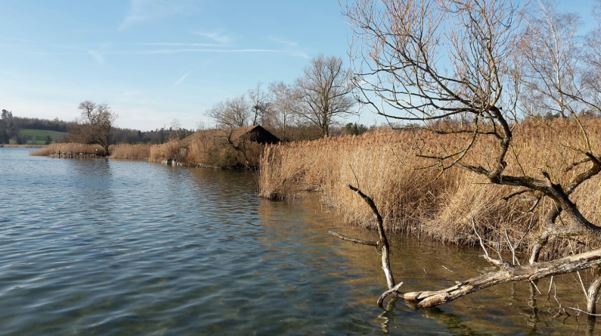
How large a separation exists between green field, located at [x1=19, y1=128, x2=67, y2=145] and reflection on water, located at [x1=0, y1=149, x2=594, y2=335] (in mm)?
96316

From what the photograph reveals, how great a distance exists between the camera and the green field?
9769cm

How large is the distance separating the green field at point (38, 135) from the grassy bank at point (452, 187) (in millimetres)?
97462

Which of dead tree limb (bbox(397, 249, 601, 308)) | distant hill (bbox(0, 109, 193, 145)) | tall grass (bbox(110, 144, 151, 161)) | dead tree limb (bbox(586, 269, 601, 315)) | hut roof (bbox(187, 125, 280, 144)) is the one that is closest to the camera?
dead tree limb (bbox(397, 249, 601, 308))

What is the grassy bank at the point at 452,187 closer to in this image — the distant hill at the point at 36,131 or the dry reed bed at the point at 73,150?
the dry reed bed at the point at 73,150

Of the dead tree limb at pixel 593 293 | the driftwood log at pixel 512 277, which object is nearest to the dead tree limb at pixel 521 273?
the driftwood log at pixel 512 277

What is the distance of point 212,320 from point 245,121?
51.1 meters

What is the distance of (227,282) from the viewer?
6387mm

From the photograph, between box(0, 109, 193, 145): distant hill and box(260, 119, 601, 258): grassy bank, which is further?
box(0, 109, 193, 145): distant hill

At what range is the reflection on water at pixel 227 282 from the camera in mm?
4938

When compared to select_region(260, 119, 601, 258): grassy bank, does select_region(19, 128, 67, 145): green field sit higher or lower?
higher

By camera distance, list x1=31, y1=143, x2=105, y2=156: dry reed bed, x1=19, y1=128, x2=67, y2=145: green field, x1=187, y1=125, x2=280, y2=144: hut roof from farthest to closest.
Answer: x1=19, y1=128, x2=67, y2=145: green field → x1=31, y1=143, x2=105, y2=156: dry reed bed → x1=187, y1=125, x2=280, y2=144: hut roof

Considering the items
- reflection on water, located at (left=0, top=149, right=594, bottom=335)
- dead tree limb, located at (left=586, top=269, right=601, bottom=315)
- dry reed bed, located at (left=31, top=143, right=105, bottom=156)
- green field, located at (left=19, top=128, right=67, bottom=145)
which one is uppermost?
green field, located at (left=19, top=128, right=67, bottom=145)

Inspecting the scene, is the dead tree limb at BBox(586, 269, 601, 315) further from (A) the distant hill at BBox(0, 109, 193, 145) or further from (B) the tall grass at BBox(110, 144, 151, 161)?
(A) the distant hill at BBox(0, 109, 193, 145)

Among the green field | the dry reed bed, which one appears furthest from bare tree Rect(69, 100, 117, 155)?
the green field
